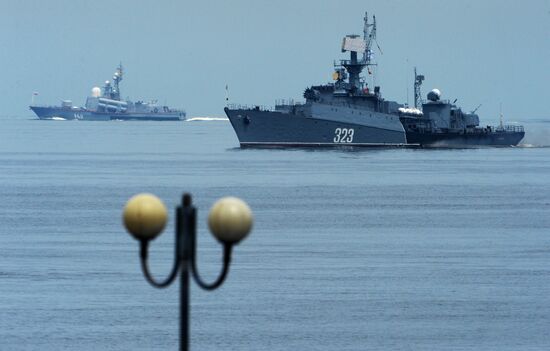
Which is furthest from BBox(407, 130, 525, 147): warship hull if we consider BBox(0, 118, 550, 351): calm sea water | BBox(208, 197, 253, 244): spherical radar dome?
BBox(208, 197, 253, 244): spherical radar dome

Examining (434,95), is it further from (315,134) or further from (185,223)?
(185,223)

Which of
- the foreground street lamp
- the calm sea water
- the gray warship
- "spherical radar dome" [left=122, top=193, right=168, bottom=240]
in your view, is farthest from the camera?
the gray warship

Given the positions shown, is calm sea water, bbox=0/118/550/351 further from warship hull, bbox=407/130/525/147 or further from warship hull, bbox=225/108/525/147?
warship hull, bbox=407/130/525/147

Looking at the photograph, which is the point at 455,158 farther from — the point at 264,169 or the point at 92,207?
the point at 92,207

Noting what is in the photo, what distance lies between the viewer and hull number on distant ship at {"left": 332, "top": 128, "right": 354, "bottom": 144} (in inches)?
5839

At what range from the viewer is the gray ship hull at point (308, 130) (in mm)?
147125

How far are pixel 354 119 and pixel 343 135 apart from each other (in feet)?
15.3

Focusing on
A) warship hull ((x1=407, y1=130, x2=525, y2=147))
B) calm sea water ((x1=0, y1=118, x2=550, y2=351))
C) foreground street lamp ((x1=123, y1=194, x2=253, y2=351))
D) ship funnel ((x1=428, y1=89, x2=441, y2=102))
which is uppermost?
ship funnel ((x1=428, y1=89, x2=441, y2=102))

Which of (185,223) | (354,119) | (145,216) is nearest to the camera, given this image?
(185,223)

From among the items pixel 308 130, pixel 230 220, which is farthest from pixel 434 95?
pixel 230 220

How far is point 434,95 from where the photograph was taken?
159 metres

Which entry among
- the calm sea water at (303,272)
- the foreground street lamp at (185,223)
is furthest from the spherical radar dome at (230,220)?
the calm sea water at (303,272)

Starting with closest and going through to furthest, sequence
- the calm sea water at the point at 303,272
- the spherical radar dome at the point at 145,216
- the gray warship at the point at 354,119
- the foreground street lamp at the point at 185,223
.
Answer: the foreground street lamp at the point at 185,223 < the spherical radar dome at the point at 145,216 < the calm sea water at the point at 303,272 < the gray warship at the point at 354,119

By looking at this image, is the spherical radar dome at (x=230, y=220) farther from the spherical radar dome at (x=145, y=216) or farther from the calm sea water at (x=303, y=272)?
the calm sea water at (x=303, y=272)
